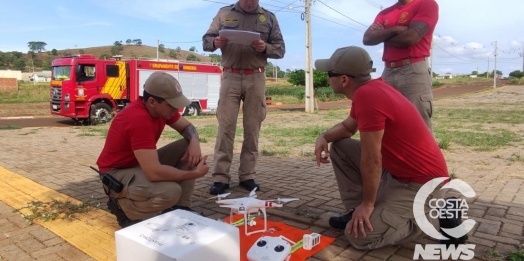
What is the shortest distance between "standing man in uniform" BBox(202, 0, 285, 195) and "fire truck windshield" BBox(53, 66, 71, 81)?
11.1 m

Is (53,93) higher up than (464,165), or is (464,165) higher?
(53,93)

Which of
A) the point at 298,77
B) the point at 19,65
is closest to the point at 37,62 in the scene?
the point at 19,65

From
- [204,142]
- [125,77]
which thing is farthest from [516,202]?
[125,77]

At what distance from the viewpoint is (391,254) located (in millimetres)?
2328

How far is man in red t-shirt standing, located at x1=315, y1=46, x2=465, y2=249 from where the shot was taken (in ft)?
7.18

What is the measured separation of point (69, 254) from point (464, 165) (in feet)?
15.7

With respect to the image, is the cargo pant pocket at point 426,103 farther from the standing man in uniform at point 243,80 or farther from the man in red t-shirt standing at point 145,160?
the man in red t-shirt standing at point 145,160

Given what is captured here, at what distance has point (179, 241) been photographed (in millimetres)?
1700

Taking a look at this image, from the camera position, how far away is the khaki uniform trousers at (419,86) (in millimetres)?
2984

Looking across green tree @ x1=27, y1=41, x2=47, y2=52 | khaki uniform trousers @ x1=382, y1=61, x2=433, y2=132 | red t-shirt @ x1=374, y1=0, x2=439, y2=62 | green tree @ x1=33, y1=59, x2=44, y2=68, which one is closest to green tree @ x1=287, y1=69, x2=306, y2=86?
red t-shirt @ x1=374, y1=0, x2=439, y2=62

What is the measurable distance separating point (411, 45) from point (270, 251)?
6.34 ft

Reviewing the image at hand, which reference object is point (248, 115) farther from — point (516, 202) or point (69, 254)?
point (516, 202)

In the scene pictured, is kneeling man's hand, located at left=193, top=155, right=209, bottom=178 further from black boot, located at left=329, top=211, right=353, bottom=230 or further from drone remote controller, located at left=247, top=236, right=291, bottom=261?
black boot, located at left=329, top=211, right=353, bottom=230

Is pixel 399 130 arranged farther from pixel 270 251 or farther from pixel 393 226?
pixel 270 251
